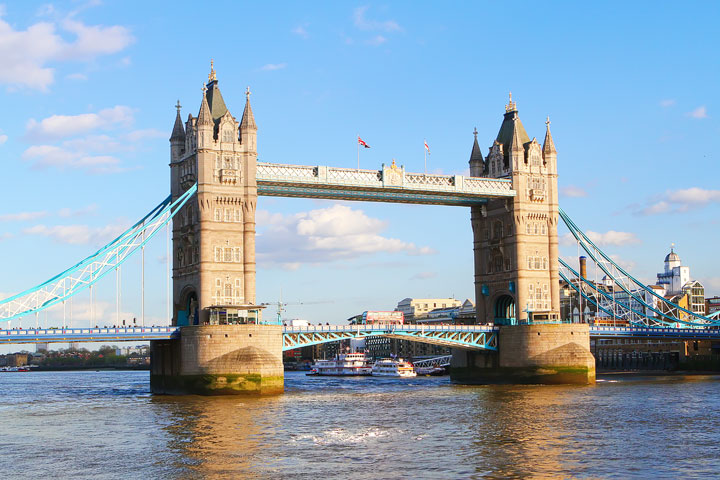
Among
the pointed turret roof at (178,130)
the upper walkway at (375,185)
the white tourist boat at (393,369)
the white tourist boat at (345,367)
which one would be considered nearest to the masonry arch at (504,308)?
the upper walkway at (375,185)

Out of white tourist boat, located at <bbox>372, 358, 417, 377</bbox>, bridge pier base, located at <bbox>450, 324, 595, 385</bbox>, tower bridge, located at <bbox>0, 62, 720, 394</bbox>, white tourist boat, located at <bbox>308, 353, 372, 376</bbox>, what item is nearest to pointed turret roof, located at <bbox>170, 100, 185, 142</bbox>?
tower bridge, located at <bbox>0, 62, 720, 394</bbox>

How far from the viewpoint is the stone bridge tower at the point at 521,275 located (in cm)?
8919

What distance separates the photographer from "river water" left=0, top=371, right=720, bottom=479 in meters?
37.0

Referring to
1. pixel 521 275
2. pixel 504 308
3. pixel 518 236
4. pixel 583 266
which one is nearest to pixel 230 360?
pixel 521 275

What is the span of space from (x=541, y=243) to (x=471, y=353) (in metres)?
13.1

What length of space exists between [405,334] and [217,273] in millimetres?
19251

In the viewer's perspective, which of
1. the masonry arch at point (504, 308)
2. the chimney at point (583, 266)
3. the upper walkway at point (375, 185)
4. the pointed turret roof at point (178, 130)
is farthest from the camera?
the chimney at point (583, 266)

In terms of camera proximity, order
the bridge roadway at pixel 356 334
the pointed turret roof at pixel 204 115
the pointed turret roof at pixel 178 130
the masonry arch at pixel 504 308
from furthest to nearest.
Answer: the masonry arch at pixel 504 308, the pointed turret roof at pixel 178 130, the pointed turret roof at pixel 204 115, the bridge roadway at pixel 356 334

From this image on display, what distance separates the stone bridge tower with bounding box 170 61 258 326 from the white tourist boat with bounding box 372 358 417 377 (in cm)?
6007

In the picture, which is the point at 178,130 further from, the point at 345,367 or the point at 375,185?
the point at 345,367

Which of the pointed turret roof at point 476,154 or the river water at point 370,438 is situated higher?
the pointed turret roof at point 476,154

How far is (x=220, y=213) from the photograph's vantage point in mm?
80750

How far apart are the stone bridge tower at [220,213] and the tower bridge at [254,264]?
96 mm

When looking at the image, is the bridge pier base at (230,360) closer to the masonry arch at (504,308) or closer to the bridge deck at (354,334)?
the bridge deck at (354,334)
